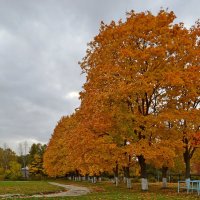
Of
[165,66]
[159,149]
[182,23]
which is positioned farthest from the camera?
[182,23]

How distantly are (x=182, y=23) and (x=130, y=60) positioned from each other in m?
5.69

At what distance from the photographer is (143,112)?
27.4m

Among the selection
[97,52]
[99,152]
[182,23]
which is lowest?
[99,152]

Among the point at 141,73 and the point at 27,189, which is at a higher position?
the point at 141,73

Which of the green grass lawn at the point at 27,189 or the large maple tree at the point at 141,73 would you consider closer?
the large maple tree at the point at 141,73

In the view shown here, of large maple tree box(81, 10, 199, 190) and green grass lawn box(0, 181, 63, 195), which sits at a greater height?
large maple tree box(81, 10, 199, 190)

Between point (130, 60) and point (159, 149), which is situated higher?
point (130, 60)

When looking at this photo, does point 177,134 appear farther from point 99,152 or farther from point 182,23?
point 182,23

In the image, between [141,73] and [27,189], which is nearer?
[141,73]

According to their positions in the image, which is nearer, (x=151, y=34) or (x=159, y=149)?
(x=159, y=149)

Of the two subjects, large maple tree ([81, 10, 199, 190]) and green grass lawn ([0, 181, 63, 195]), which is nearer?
large maple tree ([81, 10, 199, 190])

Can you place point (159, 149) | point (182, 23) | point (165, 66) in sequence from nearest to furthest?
point (159, 149), point (165, 66), point (182, 23)

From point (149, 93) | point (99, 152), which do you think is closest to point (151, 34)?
point (149, 93)

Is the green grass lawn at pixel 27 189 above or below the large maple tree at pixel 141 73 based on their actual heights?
below
